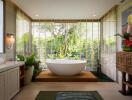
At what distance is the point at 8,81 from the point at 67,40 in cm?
543

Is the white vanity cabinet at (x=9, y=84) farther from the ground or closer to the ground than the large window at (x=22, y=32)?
closer to the ground

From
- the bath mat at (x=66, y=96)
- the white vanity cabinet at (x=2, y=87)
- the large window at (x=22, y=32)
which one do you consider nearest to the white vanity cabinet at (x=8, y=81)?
the white vanity cabinet at (x=2, y=87)

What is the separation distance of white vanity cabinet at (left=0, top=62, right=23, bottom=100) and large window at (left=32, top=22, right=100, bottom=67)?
449 centimetres

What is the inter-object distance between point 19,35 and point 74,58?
308 centimetres

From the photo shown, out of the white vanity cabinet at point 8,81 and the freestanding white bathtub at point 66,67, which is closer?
the white vanity cabinet at point 8,81

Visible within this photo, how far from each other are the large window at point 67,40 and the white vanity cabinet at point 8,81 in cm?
449

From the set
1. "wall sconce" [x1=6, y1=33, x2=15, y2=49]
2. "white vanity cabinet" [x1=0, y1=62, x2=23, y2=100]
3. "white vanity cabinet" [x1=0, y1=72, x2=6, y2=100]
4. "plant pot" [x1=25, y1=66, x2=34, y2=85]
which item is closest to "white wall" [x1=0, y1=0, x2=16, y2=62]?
"wall sconce" [x1=6, y1=33, x2=15, y2=49]

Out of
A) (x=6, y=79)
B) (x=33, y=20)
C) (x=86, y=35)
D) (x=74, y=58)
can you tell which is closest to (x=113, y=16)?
(x=86, y=35)

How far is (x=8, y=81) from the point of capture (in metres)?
4.15

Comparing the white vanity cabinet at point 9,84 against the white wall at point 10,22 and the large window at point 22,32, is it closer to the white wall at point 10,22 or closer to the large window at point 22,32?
the white wall at point 10,22

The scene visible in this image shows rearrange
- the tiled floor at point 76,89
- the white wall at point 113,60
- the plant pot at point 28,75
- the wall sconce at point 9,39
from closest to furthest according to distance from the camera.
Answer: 1. the tiled floor at point 76,89
2. the wall sconce at point 9,39
3. the white wall at point 113,60
4. the plant pot at point 28,75

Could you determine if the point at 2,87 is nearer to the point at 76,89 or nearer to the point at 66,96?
the point at 66,96

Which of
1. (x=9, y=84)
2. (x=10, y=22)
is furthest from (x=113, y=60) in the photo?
(x=9, y=84)

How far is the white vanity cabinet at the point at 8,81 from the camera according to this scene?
3732 millimetres
